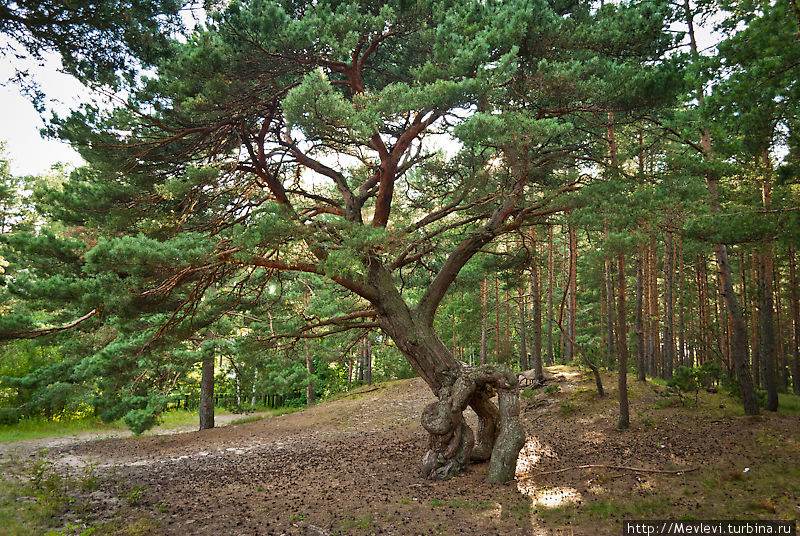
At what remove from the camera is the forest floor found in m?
5.35

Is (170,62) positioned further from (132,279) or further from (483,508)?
(483,508)

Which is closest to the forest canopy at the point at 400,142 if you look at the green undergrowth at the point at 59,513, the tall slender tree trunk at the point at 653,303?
the green undergrowth at the point at 59,513

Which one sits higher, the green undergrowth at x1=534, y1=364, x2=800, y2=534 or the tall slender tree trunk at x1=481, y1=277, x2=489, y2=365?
the tall slender tree trunk at x1=481, y1=277, x2=489, y2=365

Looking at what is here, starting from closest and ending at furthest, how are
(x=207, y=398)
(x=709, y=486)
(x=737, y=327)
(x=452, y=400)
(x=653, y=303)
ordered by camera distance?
(x=709, y=486) < (x=452, y=400) < (x=737, y=327) < (x=207, y=398) < (x=653, y=303)

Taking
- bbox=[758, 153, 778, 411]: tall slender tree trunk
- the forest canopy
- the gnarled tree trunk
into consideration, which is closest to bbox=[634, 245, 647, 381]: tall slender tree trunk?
bbox=[758, 153, 778, 411]: tall slender tree trunk

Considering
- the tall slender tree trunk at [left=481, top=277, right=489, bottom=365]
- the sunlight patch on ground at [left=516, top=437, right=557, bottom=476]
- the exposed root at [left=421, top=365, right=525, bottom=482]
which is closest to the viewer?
the exposed root at [left=421, top=365, right=525, bottom=482]

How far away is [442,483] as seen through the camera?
7008 mm

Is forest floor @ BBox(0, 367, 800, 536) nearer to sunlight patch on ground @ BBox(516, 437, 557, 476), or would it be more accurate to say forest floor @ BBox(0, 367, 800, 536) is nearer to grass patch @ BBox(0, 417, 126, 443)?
sunlight patch on ground @ BBox(516, 437, 557, 476)

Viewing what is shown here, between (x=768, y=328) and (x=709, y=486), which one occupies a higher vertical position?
(x=768, y=328)

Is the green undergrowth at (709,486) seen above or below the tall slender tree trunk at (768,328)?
below

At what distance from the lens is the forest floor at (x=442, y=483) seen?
5.35m

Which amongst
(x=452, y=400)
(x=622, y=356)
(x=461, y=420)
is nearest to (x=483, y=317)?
(x=622, y=356)

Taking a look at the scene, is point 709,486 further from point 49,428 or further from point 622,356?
point 49,428

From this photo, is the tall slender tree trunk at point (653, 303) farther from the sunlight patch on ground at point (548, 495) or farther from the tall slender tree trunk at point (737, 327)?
the sunlight patch on ground at point (548, 495)
